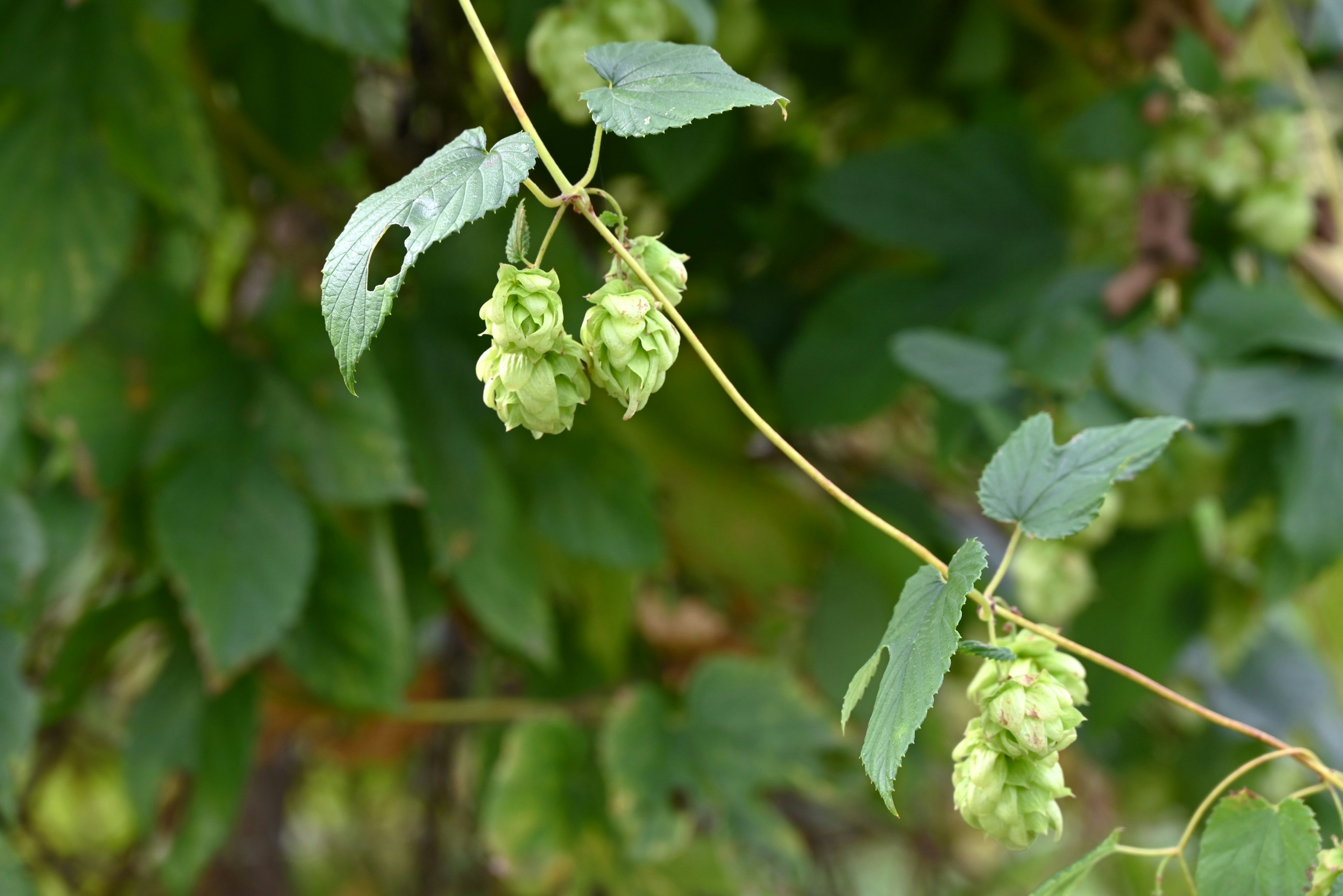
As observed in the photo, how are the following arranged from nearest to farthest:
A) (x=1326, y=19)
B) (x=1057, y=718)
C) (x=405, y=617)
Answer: (x=1057, y=718) → (x=1326, y=19) → (x=405, y=617)

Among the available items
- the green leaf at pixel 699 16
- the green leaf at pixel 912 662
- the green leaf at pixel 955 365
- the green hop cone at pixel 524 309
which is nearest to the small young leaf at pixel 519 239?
the green hop cone at pixel 524 309

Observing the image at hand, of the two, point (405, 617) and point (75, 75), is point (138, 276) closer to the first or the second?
point (75, 75)

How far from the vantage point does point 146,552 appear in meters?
0.78

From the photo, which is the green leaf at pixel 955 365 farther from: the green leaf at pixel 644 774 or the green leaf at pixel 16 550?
the green leaf at pixel 16 550

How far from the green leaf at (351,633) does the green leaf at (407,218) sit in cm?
48

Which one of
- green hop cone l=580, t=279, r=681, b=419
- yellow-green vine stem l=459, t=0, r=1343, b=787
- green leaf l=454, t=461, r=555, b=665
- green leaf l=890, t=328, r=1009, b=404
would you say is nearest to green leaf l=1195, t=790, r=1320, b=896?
yellow-green vine stem l=459, t=0, r=1343, b=787

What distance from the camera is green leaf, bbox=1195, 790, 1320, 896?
0.35 metres

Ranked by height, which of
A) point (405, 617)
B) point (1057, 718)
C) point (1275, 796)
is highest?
point (1057, 718)

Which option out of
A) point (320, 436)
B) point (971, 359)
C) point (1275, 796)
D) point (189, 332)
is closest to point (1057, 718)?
point (971, 359)

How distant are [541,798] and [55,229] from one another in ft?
1.77

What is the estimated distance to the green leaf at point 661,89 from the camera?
0.33 meters

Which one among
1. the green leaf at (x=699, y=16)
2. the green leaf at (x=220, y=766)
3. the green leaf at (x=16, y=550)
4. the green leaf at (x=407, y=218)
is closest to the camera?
the green leaf at (x=407, y=218)

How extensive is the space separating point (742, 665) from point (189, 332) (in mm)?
496

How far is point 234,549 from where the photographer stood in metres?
0.70
